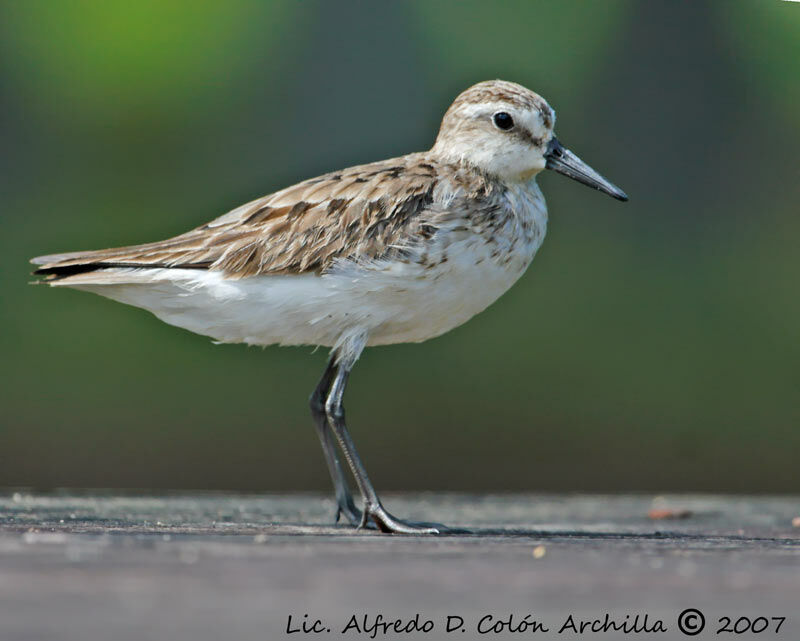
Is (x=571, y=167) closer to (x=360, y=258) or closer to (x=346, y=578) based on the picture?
(x=360, y=258)

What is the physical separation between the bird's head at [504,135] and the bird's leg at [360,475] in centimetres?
112

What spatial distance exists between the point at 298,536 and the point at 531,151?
2432 mm

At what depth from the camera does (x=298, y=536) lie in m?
4.33

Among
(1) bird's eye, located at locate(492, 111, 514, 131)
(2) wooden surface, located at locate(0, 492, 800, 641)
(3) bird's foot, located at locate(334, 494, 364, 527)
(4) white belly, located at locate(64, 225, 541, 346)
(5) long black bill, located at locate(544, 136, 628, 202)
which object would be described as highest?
(1) bird's eye, located at locate(492, 111, 514, 131)

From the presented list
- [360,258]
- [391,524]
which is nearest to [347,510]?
[391,524]

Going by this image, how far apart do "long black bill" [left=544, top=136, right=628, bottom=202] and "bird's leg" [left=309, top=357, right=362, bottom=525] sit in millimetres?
1400

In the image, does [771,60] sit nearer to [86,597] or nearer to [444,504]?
[444,504]

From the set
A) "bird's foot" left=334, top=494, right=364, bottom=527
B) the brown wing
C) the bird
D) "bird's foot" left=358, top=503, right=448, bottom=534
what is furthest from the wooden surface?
the brown wing

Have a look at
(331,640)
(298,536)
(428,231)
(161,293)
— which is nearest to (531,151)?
(428,231)

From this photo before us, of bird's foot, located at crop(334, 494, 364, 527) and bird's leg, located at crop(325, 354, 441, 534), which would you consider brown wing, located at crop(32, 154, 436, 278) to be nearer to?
bird's leg, located at crop(325, 354, 441, 534)

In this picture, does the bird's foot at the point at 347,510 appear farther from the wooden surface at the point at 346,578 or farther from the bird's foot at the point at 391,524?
the wooden surface at the point at 346,578

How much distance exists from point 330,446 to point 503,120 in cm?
172

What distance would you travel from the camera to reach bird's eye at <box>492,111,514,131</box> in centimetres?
598

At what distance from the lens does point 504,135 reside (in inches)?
234
